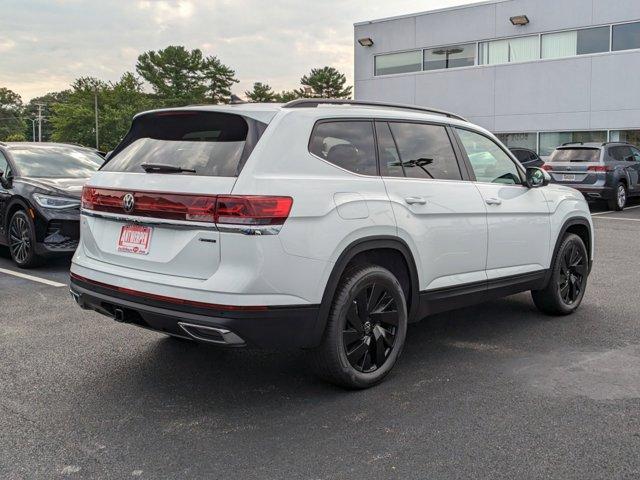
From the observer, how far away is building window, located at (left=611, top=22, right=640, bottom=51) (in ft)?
70.1

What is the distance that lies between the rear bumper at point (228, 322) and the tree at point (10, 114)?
5690 inches

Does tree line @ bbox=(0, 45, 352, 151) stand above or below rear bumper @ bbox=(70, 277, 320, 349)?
above

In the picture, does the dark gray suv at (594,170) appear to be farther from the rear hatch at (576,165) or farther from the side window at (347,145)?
the side window at (347,145)

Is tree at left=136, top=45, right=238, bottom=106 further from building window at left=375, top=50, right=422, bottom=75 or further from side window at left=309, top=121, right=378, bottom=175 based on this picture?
side window at left=309, top=121, right=378, bottom=175

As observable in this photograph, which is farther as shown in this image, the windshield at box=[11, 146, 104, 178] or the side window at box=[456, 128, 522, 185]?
the windshield at box=[11, 146, 104, 178]

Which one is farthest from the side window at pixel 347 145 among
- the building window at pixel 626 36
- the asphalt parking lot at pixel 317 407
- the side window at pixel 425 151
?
the building window at pixel 626 36

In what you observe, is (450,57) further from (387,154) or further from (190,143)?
(190,143)

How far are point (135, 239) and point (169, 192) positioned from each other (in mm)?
408

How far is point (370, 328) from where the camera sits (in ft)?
12.9

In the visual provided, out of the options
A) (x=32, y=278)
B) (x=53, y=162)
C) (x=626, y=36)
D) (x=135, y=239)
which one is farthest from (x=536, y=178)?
(x=626, y=36)

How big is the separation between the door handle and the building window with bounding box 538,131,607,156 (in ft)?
65.8

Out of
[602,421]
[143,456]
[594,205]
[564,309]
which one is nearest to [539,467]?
[602,421]

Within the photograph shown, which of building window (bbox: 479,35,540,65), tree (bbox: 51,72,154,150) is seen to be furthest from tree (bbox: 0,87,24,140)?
building window (bbox: 479,35,540,65)

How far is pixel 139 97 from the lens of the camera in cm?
7925
